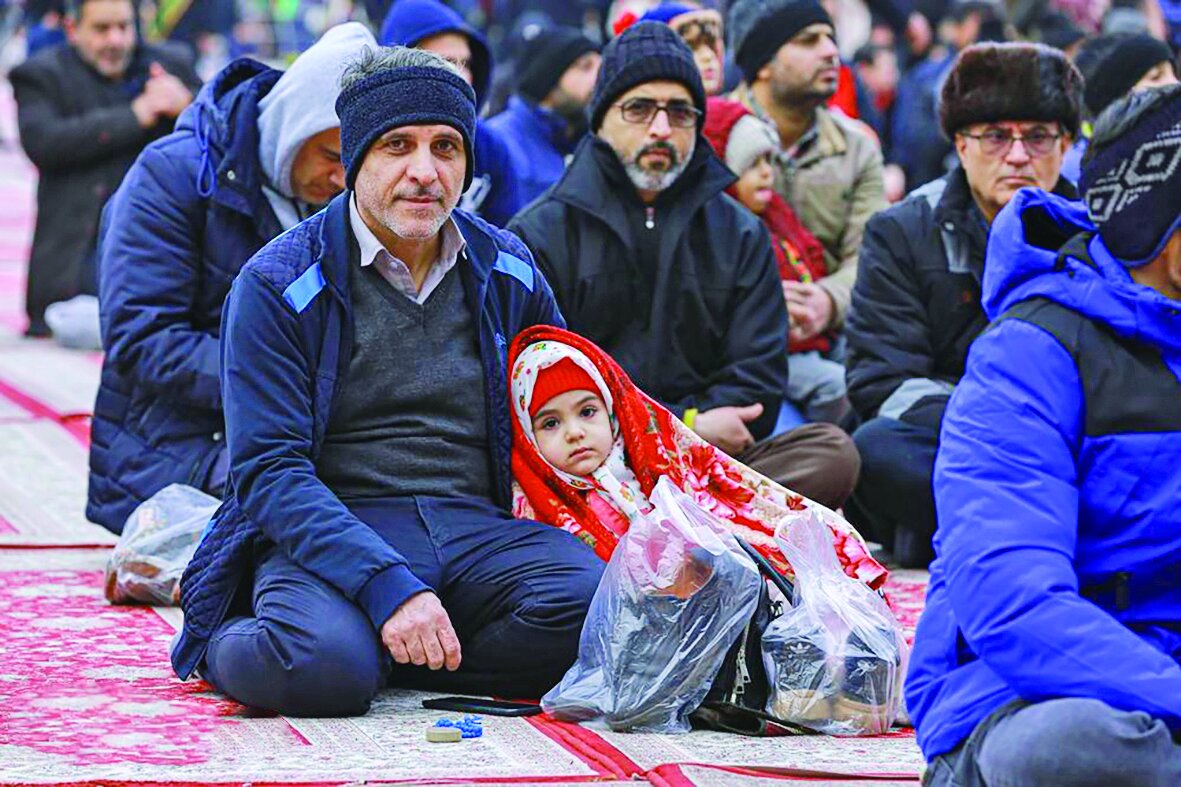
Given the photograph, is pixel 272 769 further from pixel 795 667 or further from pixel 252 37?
pixel 252 37

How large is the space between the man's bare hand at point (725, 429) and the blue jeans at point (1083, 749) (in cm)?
296

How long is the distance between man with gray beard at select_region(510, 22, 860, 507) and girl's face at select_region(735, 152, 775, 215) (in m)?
0.79

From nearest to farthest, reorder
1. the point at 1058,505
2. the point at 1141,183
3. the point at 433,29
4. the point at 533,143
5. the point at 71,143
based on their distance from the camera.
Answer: the point at 1058,505
the point at 1141,183
the point at 433,29
the point at 533,143
the point at 71,143

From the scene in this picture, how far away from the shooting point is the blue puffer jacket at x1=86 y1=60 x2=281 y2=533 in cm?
558

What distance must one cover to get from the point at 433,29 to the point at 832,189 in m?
1.47

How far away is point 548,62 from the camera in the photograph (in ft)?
29.1

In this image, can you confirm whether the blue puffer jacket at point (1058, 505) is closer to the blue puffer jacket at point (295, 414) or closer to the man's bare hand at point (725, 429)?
the blue puffer jacket at point (295, 414)

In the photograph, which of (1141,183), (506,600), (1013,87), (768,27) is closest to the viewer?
(1141,183)

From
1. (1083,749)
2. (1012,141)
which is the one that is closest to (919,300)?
(1012,141)

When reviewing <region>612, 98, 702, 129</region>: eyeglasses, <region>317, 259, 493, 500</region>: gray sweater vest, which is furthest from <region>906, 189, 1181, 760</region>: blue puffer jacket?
<region>612, 98, 702, 129</region>: eyeglasses

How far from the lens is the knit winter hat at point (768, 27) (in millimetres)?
7715

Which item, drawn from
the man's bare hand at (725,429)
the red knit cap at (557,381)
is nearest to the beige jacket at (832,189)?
the man's bare hand at (725,429)

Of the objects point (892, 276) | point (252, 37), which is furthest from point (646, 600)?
point (252, 37)

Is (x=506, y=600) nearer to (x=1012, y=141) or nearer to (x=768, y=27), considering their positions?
(x=1012, y=141)
